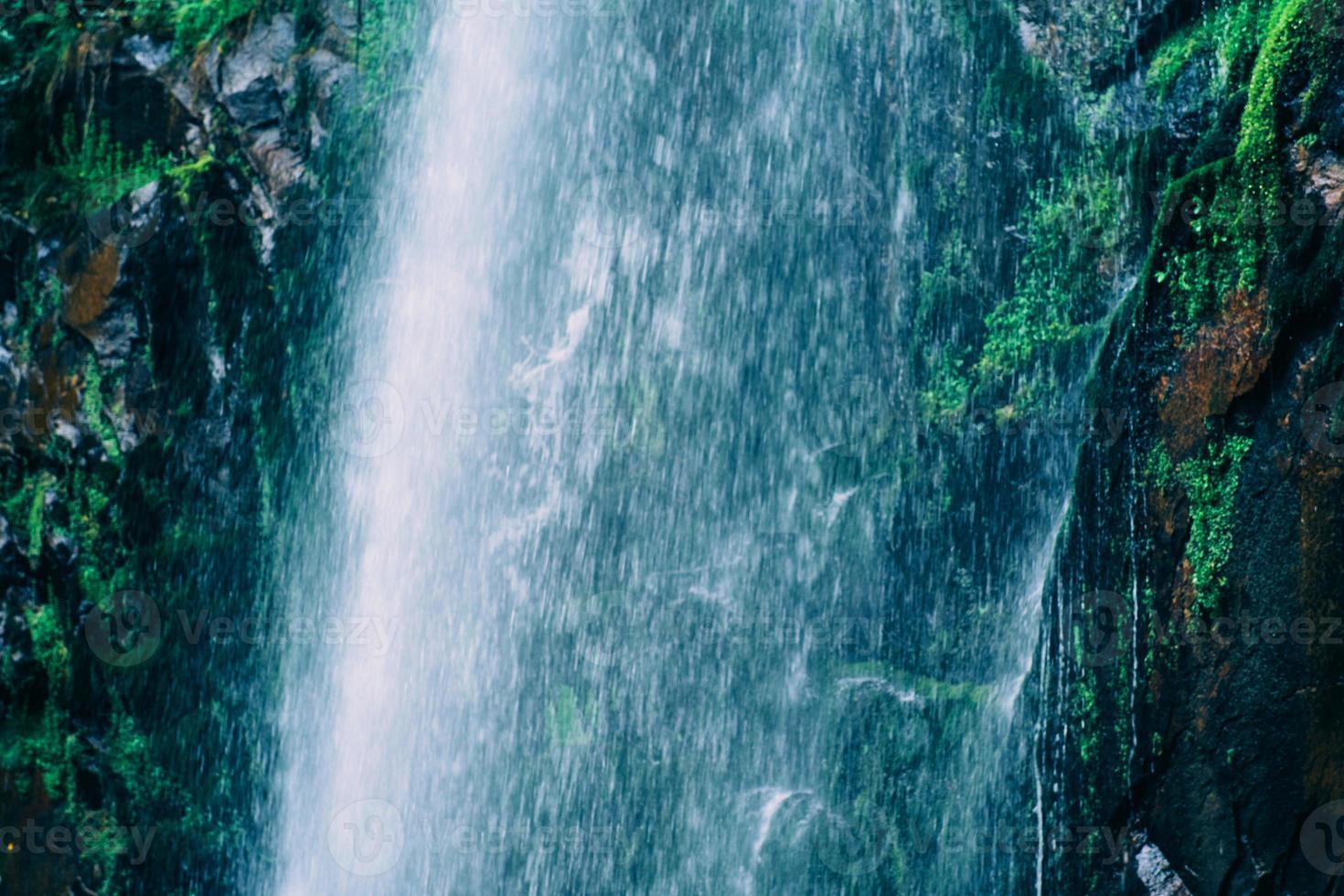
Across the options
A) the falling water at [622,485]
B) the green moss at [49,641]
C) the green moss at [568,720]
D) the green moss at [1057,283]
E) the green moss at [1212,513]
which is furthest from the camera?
the green moss at [49,641]

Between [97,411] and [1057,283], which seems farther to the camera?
[97,411]

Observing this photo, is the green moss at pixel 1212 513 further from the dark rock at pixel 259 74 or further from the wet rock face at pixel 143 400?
the dark rock at pixel 259 74

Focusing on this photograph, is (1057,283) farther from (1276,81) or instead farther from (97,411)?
(97,411)

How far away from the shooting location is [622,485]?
8.67 m

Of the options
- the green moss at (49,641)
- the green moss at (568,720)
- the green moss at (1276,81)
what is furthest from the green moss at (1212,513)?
the green moss at (49,641)

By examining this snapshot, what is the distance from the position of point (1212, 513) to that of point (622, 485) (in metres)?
3.89

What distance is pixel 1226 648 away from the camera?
6250 mm

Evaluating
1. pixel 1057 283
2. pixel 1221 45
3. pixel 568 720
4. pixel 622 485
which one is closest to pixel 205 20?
pixel 622 485

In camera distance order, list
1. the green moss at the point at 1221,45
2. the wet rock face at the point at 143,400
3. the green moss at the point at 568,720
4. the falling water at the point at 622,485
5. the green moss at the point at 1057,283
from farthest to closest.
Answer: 1. the wet rock face at the point at 143,400
2. the green moss at the point at 568,720
3. the falling water at the point at 622,485
4. the green moss at the point at 1057,283
5. the green moss at the point at 1221,45

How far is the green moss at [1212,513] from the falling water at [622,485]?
2042mm

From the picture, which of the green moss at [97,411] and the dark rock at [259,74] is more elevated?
the dark rock at [259,74]

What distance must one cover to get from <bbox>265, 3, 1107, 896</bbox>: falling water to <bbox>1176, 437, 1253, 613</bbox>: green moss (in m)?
2.04

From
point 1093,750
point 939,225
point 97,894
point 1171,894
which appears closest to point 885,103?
point 939,225

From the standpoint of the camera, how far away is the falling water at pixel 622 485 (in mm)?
8383
